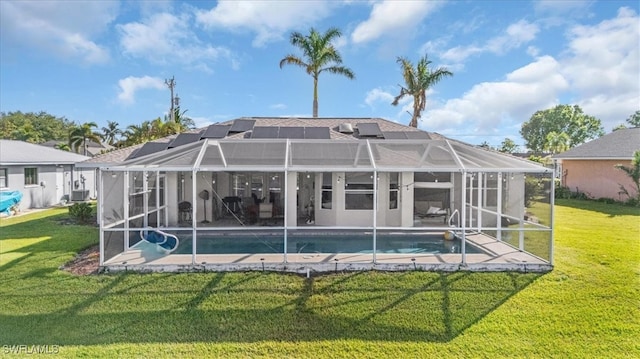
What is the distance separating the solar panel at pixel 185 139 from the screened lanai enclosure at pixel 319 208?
1.42 m

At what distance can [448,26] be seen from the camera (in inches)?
664

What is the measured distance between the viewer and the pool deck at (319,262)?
8609mm

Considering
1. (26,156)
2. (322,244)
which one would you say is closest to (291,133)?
A: (322,244)

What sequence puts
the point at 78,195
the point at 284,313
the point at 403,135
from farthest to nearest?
1. the point at 78,195
2. the point at 403,135
3. the point at 284,313

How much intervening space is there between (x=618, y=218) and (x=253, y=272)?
58.9ft

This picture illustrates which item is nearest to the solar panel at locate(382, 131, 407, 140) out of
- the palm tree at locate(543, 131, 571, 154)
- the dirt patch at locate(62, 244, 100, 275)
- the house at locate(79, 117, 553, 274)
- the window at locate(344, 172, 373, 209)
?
the house at locate(79, 117, 553, 274)

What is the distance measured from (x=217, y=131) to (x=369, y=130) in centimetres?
717

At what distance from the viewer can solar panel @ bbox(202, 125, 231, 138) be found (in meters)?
15.5

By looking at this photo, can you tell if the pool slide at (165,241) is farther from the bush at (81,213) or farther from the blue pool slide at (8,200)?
the blue pool slide at (8,200)

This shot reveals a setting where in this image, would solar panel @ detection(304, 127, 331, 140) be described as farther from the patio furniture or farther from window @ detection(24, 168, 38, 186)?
window @ detection(24, 168, 38, 186)

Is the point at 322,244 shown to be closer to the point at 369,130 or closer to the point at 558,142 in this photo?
the point at 369,130

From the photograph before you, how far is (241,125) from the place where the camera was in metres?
17.1

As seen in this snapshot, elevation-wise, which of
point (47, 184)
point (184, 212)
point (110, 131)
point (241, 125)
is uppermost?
point (110, 131)

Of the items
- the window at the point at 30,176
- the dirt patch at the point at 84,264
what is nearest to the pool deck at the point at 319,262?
the dirt patch at the point at 84,264
